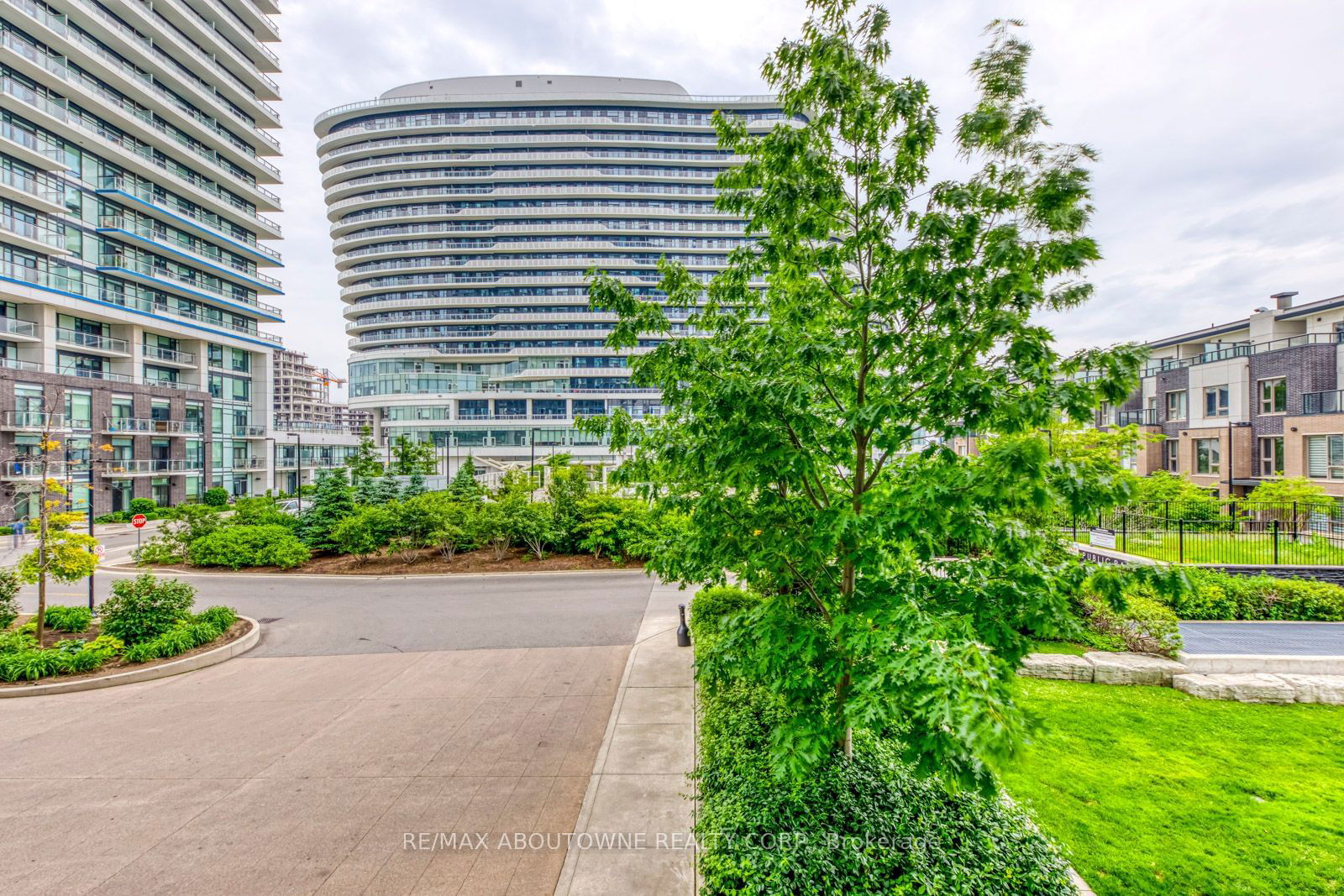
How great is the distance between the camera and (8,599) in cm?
1291

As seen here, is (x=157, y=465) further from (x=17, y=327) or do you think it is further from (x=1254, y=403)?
(x=1254, y=403)

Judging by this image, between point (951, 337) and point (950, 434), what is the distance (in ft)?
2.52

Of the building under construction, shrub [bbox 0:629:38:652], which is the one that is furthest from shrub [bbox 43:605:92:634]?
the building under construction

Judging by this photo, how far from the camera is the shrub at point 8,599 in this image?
12.6m

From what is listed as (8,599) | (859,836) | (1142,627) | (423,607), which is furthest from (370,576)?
(1142,627)

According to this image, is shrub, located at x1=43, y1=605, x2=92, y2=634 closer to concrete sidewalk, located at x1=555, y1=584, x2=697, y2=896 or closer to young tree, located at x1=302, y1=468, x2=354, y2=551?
young tree, located at x1=302, y1=468, x2=354, y2=551

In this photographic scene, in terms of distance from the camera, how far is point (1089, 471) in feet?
13.6

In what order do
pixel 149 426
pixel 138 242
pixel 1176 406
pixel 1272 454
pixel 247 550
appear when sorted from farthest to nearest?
1. pixel 138 242
2. pixel 149 426
3. pixel 1176 406
4. pixel 1272 454
5. pixel 247 550

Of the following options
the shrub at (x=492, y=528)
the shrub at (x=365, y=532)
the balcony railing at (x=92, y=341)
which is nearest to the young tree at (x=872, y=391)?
the shrub at (x=492, y=528)

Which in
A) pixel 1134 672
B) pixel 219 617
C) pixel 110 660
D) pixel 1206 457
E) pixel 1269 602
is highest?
pixel 1206 457

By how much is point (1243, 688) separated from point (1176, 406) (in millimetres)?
36729

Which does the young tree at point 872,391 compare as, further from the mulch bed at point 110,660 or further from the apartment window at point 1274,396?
the apartment window at point 1274,396

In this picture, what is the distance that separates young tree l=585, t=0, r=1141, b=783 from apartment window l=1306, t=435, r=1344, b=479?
33.1 meters

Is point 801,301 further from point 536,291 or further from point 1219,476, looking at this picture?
point 536,291
